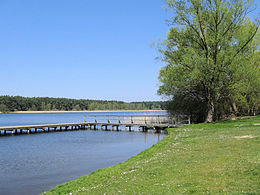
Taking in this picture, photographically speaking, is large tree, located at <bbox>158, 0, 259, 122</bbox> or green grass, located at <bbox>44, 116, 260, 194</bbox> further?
large tree, located at <bbox>158, 0, 259, 122</bbox>

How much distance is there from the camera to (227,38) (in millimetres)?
36812

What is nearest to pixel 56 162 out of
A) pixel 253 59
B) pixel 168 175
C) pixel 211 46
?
pixel 168 175

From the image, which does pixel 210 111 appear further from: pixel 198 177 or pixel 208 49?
pixel 198 177

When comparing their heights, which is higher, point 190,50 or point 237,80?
point 190,50

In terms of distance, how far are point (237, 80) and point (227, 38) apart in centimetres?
593

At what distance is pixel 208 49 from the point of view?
37.2 metres

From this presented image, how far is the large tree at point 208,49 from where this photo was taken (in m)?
34.9

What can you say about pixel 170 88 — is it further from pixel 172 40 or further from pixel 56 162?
pixel 56 162

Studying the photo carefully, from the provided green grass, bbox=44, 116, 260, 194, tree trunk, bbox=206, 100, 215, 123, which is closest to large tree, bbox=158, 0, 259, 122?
tree trunk, bbox=206, 100, 215, 123

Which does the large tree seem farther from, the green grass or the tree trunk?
the green grass

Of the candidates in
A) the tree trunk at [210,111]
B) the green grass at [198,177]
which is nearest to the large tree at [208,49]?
the tree trunk at [210,111]

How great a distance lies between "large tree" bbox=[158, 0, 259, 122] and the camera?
115ft

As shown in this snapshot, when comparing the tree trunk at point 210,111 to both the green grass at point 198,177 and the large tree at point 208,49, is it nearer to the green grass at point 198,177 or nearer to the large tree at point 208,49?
the large tree at point 208,49

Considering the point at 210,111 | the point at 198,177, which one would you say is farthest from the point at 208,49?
the point at 198,177
